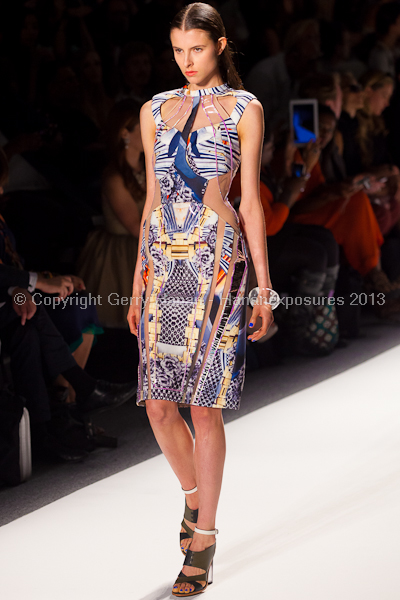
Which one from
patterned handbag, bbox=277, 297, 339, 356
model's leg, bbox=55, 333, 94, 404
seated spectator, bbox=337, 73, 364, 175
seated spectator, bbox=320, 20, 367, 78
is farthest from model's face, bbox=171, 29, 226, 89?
seated spectator, bbox=320, 20, 367, 78

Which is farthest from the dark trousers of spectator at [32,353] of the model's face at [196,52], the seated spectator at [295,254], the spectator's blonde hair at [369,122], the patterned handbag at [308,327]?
the spectator's blonde hair at [369,122]

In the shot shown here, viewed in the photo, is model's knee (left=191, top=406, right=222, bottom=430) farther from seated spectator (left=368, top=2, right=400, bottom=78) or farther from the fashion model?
seated spectator (left=368, top=2, right=400, bottom=78)

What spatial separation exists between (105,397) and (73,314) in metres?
0.37

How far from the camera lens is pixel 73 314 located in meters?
3.18

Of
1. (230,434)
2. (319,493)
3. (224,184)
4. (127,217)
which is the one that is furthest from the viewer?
(127,217)

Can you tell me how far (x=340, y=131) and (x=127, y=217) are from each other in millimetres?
2269

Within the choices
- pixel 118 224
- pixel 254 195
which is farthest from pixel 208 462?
pixel 118 224

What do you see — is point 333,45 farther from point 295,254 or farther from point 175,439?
point 175,439

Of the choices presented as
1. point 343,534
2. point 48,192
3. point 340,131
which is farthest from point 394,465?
point 340,131

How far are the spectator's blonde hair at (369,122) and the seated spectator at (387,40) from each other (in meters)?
0.96

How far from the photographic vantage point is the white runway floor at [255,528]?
1.88 metres

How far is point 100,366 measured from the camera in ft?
12.8

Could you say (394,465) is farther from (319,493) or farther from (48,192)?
(48,192)

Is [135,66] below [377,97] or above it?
above
